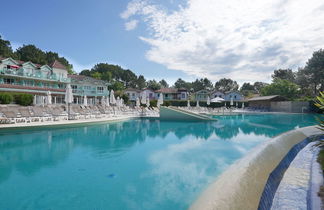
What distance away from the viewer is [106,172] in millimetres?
5355

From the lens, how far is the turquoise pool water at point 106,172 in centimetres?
377

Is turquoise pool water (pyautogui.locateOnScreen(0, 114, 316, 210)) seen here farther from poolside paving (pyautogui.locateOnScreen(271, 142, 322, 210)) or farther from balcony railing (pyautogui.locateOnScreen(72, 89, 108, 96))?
balcony railing (pyautogui.locateOnScreen(72, 89, 108, 96))

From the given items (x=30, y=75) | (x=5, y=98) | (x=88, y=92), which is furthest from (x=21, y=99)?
(x=88, y=92)

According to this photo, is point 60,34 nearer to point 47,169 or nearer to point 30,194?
point 47,169

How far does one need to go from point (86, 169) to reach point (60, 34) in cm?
1778

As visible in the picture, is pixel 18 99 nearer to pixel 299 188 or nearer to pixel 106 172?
pixel 106 172


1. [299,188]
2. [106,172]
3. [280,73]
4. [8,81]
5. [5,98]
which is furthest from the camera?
[280,73]

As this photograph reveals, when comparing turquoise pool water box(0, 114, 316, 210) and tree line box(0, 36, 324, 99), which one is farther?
tree line box(0, 36, 324, 99)

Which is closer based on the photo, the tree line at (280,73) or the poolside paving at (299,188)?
the poolside paving at (299,188)

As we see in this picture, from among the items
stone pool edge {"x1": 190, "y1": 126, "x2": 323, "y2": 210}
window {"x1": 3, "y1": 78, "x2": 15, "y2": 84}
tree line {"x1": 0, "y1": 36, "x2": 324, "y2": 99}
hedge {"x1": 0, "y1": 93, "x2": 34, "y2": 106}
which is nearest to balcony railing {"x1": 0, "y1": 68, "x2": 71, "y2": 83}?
window {"x1": 3, "y1": 78, "x2": 15, "y2": 84}

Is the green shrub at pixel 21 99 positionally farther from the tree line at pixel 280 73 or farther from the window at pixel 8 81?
the tree line at pixel 280 73

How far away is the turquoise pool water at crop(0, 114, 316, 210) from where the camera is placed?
12.4ft

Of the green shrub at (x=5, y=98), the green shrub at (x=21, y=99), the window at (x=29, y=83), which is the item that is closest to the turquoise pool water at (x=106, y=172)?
the green shrub at (x=5, y=98)

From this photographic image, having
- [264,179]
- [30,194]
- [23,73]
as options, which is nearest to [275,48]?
[264,179]
